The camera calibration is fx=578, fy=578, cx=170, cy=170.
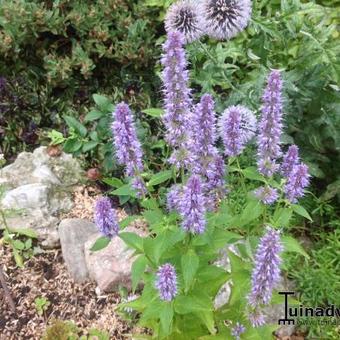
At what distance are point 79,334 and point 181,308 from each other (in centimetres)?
132

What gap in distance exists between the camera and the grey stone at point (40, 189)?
410 centimetres

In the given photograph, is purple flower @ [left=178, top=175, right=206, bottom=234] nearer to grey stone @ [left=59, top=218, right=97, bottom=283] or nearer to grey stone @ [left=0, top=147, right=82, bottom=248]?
grey stone @ [left=59, top=218, right=97, bottom=283]

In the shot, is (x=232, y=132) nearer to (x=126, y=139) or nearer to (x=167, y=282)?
(x=126, y=139)

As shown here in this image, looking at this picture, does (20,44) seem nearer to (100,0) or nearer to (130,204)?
(100,0)

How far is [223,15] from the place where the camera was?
335cm

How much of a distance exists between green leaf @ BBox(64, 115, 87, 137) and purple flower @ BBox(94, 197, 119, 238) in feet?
6.43

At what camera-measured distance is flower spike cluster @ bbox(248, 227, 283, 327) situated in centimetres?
216

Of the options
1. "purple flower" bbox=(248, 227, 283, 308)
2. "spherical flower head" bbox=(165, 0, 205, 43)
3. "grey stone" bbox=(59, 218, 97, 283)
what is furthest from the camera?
"grey stone" bbox=(59, 218, 97, 283)

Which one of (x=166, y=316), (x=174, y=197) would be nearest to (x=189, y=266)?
(x=166, y=316)

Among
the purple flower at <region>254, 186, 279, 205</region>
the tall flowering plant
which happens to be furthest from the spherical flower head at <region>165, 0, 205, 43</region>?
the purple flower at <region>254, 186, 279, 205</region>

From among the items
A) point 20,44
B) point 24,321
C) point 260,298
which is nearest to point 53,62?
point 20,44

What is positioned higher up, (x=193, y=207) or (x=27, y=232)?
(x=193, y=207)

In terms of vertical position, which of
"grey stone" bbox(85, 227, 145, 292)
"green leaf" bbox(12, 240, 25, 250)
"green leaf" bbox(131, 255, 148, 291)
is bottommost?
"grey stone" bbox(85, 227, 145, 292)

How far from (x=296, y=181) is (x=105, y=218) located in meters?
0.83
